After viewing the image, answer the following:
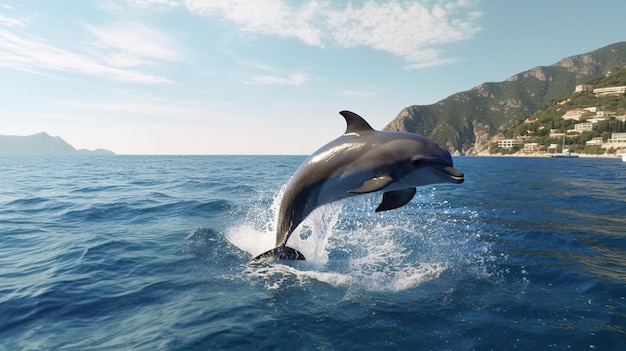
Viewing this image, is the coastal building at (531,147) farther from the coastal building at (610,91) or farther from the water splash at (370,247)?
the water splash at (370,247)

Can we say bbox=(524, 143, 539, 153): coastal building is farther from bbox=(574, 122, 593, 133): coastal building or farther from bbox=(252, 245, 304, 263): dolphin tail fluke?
bbox=(252, 245, 304, 263): dolphin tail fluke

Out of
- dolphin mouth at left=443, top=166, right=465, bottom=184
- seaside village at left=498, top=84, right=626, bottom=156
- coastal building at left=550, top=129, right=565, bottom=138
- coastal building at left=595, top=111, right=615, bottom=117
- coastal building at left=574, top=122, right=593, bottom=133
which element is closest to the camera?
dolphin mouth at left=443, top=166, right=465, bottom=184

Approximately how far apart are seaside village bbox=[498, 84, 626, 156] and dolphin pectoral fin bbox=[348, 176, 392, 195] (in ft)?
519

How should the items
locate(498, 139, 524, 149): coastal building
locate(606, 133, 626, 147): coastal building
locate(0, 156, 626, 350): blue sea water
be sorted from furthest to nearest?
locate(498, 139, 524, 149): coastal building < locate(606, 133, 626, 147): coastal building < locate(0, 156, 626, 350): blue sea water

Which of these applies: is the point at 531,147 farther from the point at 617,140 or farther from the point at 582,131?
the point at 617,140

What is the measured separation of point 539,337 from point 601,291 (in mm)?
3006

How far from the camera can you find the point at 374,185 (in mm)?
6930

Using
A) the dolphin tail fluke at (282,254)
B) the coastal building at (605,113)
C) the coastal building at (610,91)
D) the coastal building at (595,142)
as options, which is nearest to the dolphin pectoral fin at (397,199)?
the dolphin tail fluke at (282,254)

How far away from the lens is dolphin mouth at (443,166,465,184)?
659cm

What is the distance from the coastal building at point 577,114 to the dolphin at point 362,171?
20249 centimetres

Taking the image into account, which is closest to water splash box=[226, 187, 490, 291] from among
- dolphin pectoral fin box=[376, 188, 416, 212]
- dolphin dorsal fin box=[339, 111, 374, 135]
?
dolphin pectoral fin box=[376, 188, 416, 212]

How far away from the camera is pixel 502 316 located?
628 centimetres

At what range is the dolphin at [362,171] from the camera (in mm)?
7027

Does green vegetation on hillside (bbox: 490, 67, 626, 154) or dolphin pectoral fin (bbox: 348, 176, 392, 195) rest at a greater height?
green vegetation on hillside (bbox: 490, 67, 626, 154)
